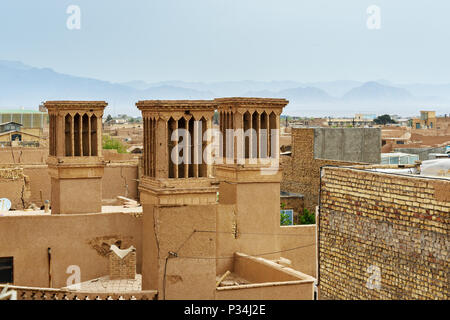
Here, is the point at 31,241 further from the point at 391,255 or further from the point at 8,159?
the point at 8,159

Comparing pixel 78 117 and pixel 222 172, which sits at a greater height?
pixel 78 117

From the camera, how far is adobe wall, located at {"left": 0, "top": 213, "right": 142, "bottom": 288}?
17.0 m

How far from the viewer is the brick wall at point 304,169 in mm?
28703

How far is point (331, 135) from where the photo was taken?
29.9m

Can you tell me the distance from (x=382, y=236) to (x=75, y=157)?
9.53m

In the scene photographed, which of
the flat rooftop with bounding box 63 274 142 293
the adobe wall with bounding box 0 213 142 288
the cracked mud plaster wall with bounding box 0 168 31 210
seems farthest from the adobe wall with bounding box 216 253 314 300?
the cracked mud plaster wall with bounding box 0 168 31 210

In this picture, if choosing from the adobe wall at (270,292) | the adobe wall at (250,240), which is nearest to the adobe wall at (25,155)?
the adobe wall at (250,240)

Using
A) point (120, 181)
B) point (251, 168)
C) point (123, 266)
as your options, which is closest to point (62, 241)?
point (123, 266)

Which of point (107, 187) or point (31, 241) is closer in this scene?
point (31, 241)

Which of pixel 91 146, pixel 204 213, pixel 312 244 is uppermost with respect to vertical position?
pixel 91 146

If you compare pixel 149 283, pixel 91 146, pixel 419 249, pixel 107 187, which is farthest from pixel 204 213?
pixel 107 187
